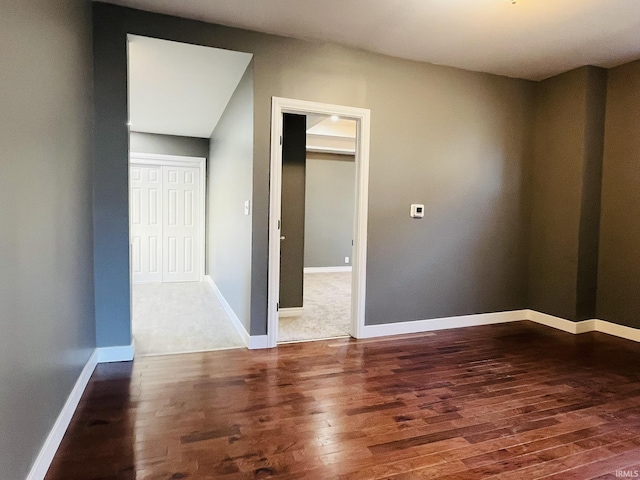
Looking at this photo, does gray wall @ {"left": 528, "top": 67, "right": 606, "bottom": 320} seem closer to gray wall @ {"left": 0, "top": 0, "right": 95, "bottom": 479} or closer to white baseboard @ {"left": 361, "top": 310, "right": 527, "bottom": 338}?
white baseboard @ {"left": 361, "top": 310, "right": 527, "bottom": 338}

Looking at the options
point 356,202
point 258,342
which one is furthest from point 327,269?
point 258,342

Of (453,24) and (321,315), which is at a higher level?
(453,24)

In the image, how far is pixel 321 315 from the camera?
15.4 ft

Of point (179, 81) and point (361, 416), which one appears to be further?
point (179, 81)

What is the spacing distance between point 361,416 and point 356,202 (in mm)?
2013

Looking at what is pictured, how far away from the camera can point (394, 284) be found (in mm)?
3936

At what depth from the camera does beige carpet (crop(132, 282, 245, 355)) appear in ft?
11.6

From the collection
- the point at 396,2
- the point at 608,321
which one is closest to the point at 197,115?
the point at 396,2

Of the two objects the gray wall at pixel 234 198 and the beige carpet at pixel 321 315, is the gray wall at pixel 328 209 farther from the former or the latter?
the gray wall at pixel 234 198

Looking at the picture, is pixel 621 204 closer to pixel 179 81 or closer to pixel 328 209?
pixel 179 81

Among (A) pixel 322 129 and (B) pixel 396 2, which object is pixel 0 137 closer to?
(B) pixel 396 2

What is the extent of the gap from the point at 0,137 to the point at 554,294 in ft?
15.8

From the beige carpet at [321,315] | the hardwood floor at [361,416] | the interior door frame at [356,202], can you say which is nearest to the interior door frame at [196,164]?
the beige carpet at [321,315]

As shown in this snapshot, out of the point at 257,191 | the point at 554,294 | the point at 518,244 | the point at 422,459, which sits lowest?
the point at 422,459
